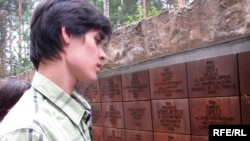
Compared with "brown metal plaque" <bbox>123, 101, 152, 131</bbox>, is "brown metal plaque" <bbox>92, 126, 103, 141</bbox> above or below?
below

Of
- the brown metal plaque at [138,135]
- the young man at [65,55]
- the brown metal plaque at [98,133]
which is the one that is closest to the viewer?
the young man at [65,55]

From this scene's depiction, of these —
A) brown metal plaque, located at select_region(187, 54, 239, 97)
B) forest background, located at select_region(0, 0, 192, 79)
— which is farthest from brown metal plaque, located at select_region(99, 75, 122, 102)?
forest background, located at select_region(0, 0, 192, 79)

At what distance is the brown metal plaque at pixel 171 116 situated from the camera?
292 centimetres

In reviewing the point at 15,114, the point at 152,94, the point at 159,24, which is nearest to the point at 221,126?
the point at 152,94

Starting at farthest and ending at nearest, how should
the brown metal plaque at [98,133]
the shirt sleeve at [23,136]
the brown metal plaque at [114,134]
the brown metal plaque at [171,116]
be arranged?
the brown metal plaque at [98,133] < the brown metal plaque at [114,134] < the brown metal plaque at [171,116] < the shirt sleeve at [23,136]

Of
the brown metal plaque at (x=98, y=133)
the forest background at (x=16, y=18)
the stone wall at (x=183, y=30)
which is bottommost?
the brown metal plaque at (x=98, y=133)

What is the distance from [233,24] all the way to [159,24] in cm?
93

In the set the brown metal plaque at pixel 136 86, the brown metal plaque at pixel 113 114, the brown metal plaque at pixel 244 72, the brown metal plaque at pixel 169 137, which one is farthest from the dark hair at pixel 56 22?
the brown metal plaque at pixel 113 114

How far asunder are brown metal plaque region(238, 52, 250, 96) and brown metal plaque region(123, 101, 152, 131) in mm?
1161

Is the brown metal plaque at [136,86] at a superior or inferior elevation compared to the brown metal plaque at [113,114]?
superior

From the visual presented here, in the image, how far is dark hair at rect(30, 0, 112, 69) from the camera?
1049 millimetres

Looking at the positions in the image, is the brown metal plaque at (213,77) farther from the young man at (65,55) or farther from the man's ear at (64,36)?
the man's ear at (64,36)

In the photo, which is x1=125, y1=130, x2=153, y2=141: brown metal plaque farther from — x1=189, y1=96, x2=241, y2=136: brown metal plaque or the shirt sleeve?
the shirt sleeve

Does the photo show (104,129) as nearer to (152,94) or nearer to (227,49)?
(152,94)
